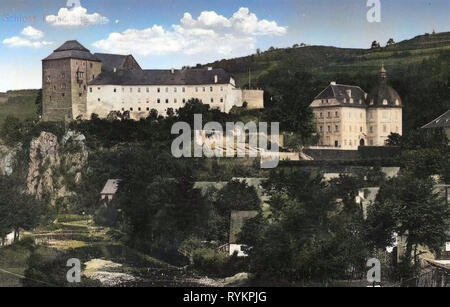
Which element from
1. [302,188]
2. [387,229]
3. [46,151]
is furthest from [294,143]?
[46,151]

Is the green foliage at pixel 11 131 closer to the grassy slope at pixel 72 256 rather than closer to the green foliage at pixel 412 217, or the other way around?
the grassy slope at pixel 72 256

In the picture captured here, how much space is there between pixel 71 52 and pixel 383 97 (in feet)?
23.1

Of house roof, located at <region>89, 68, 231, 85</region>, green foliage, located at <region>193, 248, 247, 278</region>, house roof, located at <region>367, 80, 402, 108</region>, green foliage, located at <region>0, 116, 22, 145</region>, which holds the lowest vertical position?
green foliage, located at <region>193, 248, 247, 278</region>

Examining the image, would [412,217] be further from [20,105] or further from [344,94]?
[20,105]

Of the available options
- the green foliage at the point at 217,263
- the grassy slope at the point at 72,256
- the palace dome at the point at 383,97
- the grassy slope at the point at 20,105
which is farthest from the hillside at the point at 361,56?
the grassy slope at the point at 72,256

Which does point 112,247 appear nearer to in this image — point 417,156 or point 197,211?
point 197,211

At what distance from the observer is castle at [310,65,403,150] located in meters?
17.0

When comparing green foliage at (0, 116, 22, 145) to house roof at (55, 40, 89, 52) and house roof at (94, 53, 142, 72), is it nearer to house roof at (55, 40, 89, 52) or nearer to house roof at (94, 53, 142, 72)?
house roof at (55, 40, 89, 52)

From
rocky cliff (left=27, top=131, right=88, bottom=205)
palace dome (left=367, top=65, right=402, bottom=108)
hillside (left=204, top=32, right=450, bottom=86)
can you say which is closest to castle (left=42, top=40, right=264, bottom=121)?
hillside (left=204, top=32, right=450, bottom=86)

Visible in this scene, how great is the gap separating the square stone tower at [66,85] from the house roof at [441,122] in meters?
8.02

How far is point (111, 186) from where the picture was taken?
15.8 m

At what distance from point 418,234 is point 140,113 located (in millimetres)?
7996

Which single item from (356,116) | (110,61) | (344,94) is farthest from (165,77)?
(356,116)

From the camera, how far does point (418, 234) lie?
13.3 metres
